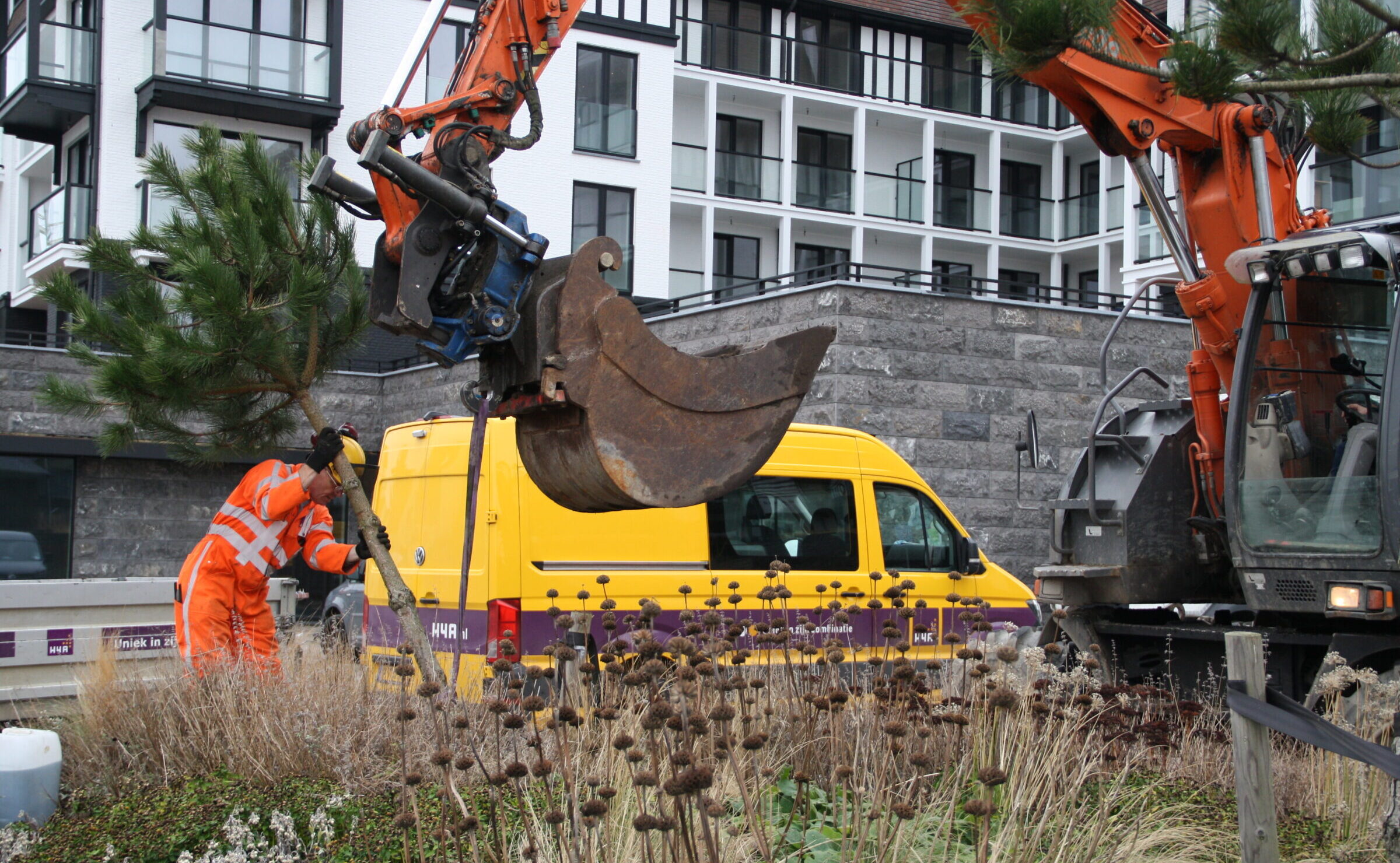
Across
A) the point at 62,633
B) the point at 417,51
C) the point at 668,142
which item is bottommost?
the point at 62,633

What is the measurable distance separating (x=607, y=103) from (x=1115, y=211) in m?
12.7

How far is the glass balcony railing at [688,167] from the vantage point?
107 ft

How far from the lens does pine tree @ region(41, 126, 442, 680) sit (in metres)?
7.11

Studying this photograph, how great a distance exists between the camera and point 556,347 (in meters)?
4.26

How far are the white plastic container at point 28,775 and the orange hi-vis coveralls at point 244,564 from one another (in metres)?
1.66

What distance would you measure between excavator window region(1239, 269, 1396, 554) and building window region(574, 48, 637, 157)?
73.6 ft

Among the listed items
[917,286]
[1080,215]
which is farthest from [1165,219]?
[1080,215]

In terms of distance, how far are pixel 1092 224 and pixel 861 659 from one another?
1141 inches

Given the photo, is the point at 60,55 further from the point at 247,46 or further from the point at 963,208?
the point at 963,208

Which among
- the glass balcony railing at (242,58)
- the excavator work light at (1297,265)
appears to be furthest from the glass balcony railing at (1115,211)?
the excavator work light at (1297,265)

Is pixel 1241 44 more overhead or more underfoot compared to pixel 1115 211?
more underfoot

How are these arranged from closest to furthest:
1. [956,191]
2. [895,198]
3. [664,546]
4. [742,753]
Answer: [742,753] < [664,546] < [895,198] < [956,191]

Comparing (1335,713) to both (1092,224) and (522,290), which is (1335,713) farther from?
(1092,224)

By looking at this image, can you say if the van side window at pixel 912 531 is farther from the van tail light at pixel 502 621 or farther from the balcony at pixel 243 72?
the balcony at pixel 243 72
